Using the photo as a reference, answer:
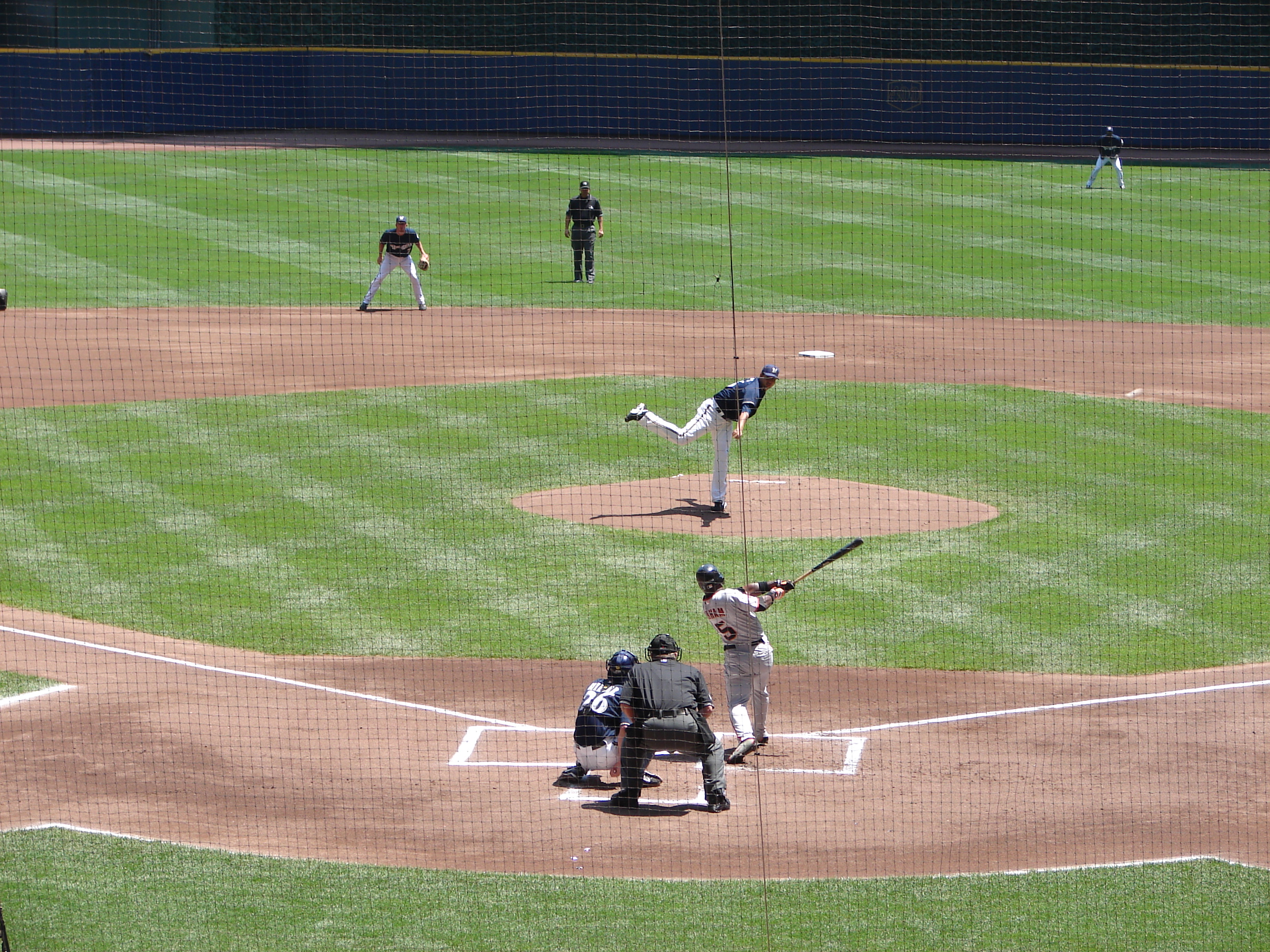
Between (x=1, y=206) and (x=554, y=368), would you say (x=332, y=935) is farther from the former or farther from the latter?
(x=1, y=206)

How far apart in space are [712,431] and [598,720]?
668 centimetres

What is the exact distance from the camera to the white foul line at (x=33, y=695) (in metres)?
12.2

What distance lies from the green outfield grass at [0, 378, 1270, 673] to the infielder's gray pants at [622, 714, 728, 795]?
313cm

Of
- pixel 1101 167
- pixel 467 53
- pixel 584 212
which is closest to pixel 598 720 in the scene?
pixel 584 212

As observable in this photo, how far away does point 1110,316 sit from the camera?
30062 millimetres

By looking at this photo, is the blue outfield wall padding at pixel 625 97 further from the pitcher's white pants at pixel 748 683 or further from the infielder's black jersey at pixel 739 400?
the pitcher's white pants at pixel 748 683

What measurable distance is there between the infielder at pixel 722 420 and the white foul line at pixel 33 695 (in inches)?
242

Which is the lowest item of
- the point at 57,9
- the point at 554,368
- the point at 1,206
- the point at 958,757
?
the point at 958,757

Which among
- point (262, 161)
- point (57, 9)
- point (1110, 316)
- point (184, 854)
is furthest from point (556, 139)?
point (184, 854)

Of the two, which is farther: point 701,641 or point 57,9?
point 57,9

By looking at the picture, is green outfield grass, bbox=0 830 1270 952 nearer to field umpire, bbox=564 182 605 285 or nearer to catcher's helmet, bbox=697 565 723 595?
catcher's helmet, bbox=697 565 723 595

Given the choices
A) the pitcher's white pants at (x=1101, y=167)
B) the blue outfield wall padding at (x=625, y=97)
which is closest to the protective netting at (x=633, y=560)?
the pitcher's white pants at (x=1101, y=167)

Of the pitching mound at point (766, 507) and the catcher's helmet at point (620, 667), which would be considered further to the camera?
the pitching mound at point (766, 507)

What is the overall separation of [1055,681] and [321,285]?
21568 millimetres
